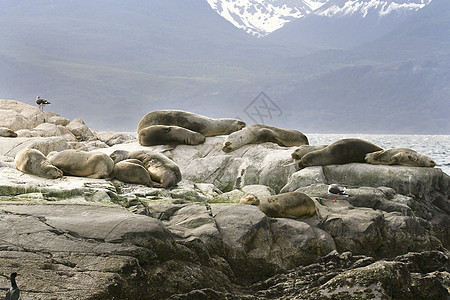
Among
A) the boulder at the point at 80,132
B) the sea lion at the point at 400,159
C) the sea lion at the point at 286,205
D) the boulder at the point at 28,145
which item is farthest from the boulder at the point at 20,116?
the sea lion at the point at 286,205

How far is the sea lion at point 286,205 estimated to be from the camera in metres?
8.78

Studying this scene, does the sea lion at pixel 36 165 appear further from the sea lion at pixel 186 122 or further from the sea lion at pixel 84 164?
the sea lion at pixel 186 122

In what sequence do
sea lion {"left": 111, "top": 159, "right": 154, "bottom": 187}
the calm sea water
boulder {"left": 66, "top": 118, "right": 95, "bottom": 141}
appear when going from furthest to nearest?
the calm sea water → boulder {"left": 66, "top": 118, "right": 95, "bottom": 141} → sea lion {"left": 111, "top": 159, "right": 154, "bottom": 187}

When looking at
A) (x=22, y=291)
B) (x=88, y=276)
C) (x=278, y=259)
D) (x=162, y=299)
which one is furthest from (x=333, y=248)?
(x=22, y=291)

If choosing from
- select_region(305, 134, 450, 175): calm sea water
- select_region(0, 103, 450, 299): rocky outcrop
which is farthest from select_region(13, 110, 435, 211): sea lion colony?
select_region(305, 134, 450, 175): calm sea water

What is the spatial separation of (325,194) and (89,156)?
15.3ft

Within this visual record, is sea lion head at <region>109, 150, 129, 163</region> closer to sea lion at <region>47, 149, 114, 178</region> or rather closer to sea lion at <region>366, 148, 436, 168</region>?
sea lion at <region>47, 149, 114, 178</region>

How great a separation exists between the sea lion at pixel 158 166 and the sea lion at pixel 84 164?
37.2 inches

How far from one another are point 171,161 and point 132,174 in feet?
3.68

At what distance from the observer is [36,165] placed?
10.3 m

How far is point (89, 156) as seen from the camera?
10820mm

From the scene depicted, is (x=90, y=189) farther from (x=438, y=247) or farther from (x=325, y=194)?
(x=438, y=247)

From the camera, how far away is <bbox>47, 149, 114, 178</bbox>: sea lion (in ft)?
34.8

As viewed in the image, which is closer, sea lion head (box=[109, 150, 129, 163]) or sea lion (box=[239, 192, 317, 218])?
sea lion (box=[239, 192, 317, 218])
